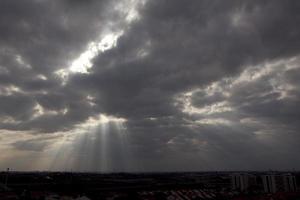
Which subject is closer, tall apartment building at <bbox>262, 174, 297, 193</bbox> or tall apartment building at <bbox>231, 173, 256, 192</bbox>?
tall apartment building at <bbox>262, 174, 297, 193</bbox>

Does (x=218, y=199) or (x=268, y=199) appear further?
(x=218, y=199)

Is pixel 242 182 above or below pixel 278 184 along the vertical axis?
above

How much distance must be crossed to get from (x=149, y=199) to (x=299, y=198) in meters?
42.8

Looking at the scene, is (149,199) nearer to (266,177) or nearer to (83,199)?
(83,199)

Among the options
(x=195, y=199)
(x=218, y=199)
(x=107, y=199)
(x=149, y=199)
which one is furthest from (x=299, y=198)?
(x=107, y=199)

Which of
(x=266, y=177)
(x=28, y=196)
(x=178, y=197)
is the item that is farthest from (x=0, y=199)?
(x=266, y=177)

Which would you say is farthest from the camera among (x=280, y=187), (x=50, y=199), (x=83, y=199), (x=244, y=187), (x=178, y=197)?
(x=244, y=187)

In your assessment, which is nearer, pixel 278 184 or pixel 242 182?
pixel 278 184

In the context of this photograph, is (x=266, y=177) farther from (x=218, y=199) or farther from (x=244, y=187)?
(x=218, y=199)

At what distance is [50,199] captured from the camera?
74.6 metres

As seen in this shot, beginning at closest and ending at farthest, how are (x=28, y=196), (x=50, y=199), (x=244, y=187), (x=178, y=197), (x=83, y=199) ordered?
(x=83, y=199) → (x=50, y=199) → (x=28, y=196) → (x=178, y=197) → (x=244, y=187)

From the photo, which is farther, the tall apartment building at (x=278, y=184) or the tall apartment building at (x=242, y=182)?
the tall apartment building at (x=242, y=182)

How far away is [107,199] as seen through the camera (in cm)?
8238

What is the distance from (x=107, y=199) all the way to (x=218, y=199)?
33243 millimetres
